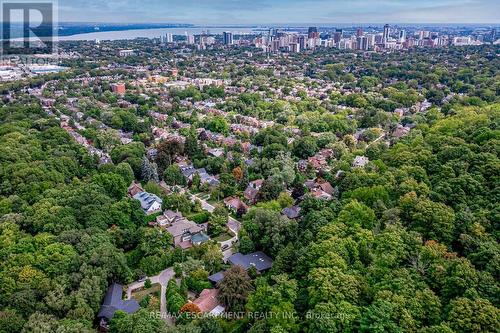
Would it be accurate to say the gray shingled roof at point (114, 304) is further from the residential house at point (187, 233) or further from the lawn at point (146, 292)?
the residential house at point (187, 233)

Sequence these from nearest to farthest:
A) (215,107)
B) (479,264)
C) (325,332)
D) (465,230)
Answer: (325,332)
(479,264)
(465,230)
(215,107)

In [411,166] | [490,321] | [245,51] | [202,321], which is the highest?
[245,51]

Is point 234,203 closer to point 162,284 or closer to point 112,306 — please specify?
point 162,284

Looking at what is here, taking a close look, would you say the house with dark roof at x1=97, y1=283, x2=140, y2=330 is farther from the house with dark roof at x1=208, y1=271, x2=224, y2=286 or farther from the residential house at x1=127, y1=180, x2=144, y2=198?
the residential house at x1=127, y1=180, x2=144, y2=198

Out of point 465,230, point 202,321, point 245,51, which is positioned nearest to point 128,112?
point 202,321

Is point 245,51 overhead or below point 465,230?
overhead

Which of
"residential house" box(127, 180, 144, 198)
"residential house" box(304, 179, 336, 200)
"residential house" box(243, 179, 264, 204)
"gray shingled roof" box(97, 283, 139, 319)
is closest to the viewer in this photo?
"gray shingled roof" box(97, 283, 139, 319)

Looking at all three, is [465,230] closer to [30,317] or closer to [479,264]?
[479,264]

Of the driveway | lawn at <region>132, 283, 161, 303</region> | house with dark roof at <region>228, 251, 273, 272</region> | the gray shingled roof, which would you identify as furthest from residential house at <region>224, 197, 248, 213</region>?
the gray shingled roof
